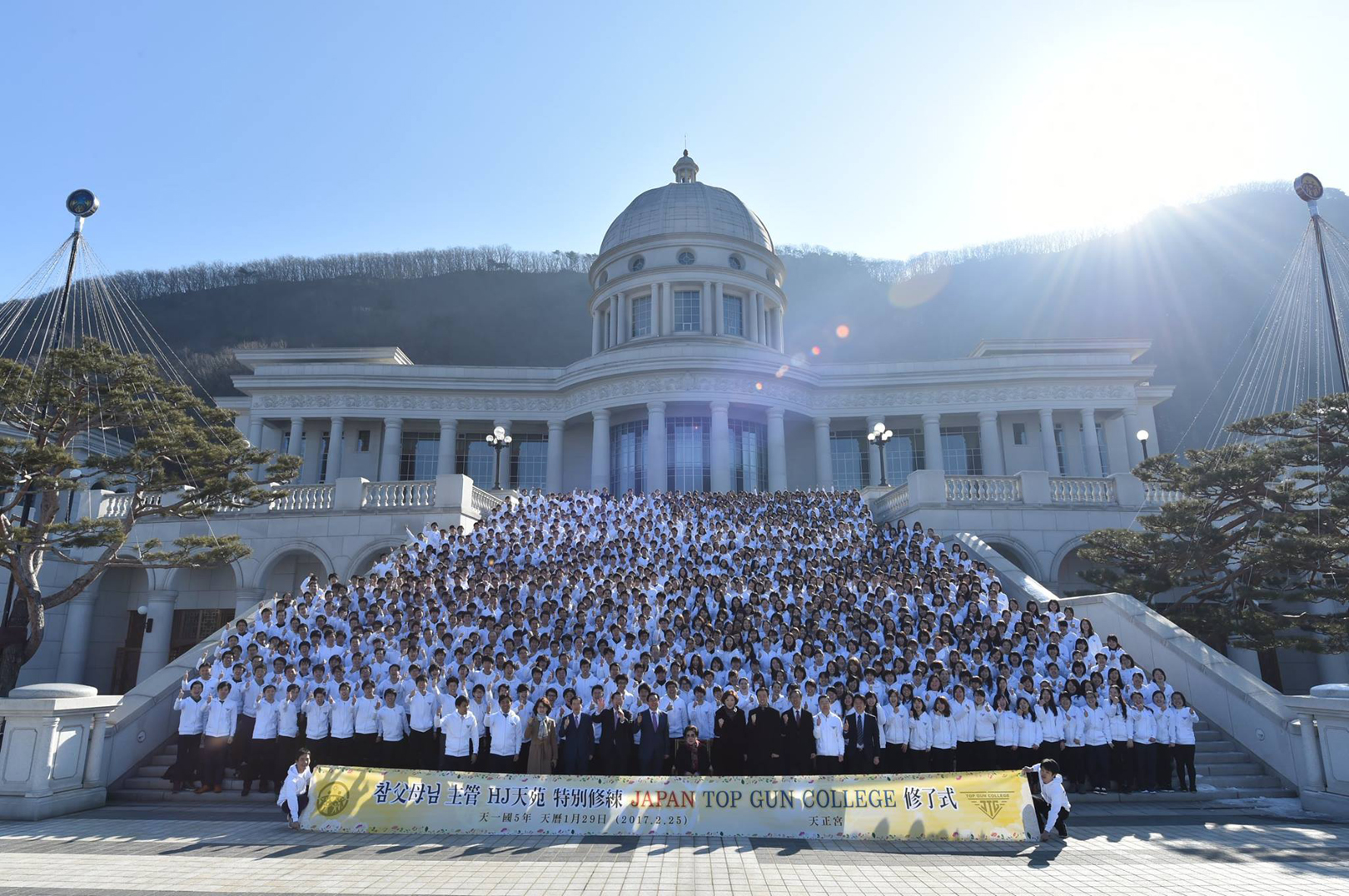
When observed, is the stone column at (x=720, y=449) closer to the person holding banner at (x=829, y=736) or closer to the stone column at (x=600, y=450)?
the stone column at (x=600, y=450)

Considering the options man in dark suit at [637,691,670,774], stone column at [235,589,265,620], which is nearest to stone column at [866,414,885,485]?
stone column at [235,589,265,620]

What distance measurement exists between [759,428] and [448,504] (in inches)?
669

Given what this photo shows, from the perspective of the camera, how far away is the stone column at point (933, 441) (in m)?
37.3

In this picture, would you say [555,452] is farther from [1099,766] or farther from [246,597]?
[1099,766]

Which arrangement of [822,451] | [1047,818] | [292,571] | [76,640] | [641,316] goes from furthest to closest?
1. [641,316]
2. [822,451]
3. [292,571]
4. [76,640]
5. [1047,818]

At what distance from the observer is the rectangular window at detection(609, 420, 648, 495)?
34344 mm

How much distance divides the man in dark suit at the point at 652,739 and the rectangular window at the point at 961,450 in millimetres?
30790

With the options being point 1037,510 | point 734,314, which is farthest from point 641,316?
point 1037,510

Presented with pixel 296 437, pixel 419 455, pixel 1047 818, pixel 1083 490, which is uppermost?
pixel 296 437

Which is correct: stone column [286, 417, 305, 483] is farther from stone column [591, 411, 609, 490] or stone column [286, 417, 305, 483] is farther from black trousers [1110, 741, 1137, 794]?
black trousers [1110, 741, 1137, 794]

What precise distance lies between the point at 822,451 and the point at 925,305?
9189 centimetres

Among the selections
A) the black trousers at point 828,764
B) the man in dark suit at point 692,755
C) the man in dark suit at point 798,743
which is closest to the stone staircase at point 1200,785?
the black trousers at point 828,764

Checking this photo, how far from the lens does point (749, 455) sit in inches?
1366

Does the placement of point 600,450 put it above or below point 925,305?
below
